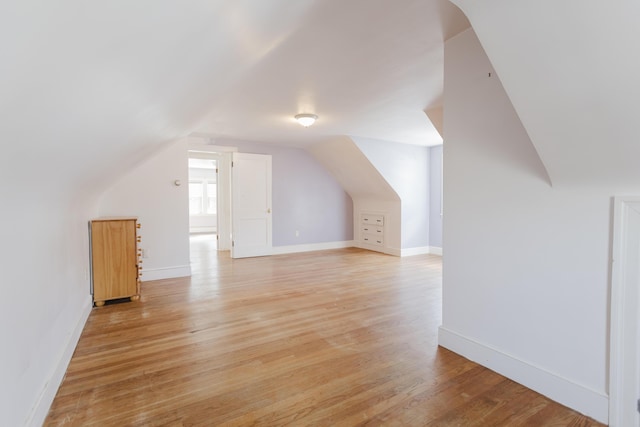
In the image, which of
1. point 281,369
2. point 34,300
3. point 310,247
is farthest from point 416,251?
point 34,300

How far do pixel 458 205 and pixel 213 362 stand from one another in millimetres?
2040

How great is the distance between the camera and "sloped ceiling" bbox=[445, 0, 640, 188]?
3.81 ft

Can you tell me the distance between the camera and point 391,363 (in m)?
2.15

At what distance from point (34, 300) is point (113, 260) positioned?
76.8 inches

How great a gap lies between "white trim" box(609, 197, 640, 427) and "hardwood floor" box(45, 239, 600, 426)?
6.7 inches

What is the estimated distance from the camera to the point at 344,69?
8.98ft

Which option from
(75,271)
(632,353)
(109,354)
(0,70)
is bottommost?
(109,354)

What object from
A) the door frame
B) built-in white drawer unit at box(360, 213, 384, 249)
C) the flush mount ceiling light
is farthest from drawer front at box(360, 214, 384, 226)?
the flush mount ceiling light

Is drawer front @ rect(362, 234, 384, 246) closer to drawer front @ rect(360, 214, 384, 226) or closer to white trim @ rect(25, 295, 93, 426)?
drawer front @ rect(360, 214, 384, 226)

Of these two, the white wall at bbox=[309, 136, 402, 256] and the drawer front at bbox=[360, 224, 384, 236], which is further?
the drawer front at bbox=[360, 224, 384, 236]

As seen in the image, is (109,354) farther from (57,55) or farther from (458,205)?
(458,205)

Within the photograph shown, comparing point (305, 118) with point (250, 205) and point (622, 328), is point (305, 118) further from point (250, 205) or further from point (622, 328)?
point (622, 328)

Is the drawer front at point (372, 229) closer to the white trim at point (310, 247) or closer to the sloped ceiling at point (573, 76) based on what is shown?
the white trim at point (310, 247)

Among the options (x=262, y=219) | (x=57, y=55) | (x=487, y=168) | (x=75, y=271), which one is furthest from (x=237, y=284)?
(x=57, y=55)
